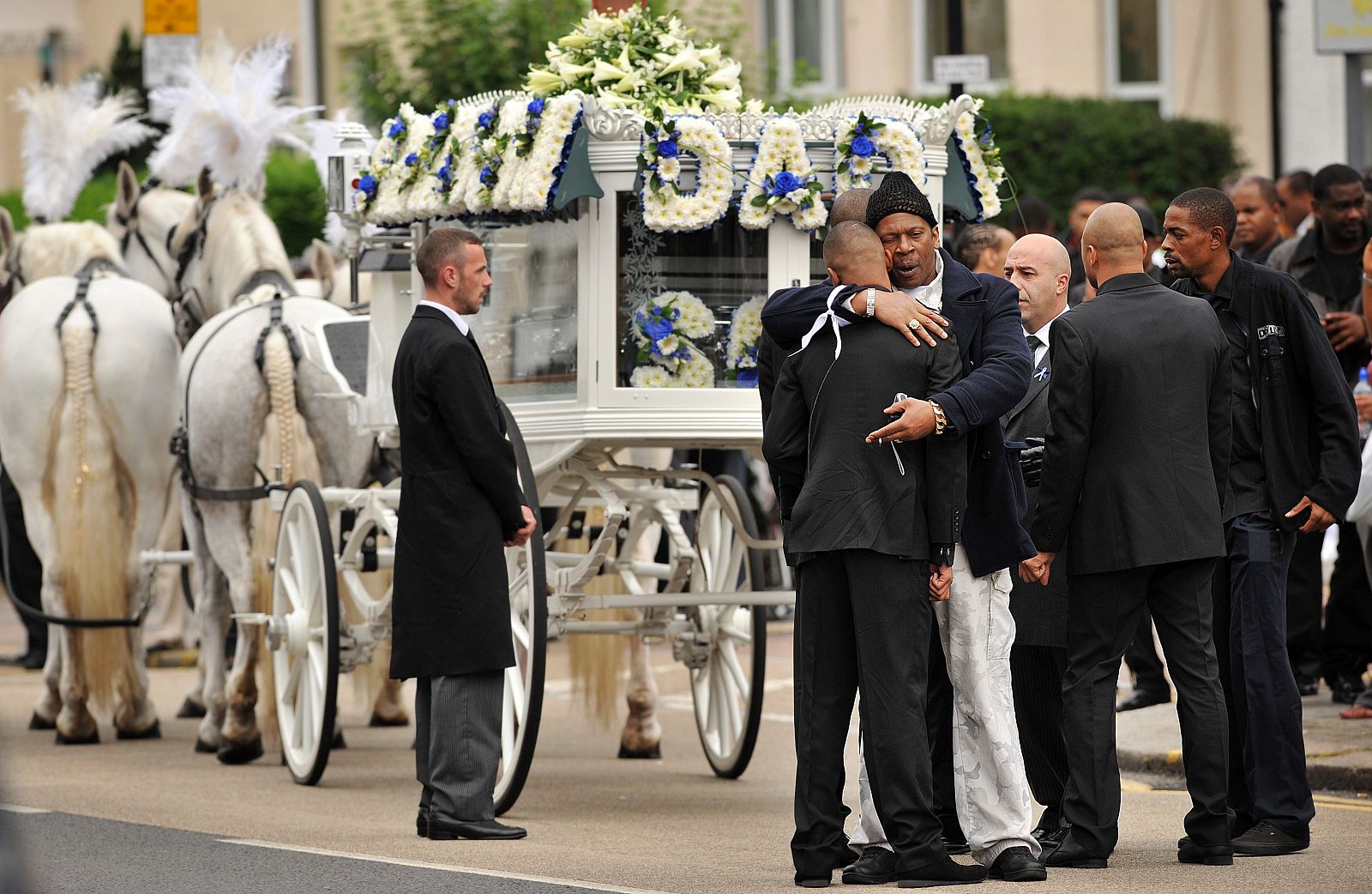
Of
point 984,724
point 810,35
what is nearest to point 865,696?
point 984,724

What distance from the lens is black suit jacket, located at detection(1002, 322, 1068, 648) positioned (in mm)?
7426

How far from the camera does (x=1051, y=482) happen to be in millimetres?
7012

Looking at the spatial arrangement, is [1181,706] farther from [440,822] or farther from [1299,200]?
[1299,200]

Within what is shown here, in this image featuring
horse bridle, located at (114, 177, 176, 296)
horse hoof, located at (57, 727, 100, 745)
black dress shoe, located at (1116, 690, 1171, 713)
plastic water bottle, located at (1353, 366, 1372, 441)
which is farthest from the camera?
horse bridle, located at (114, 177, 176, 296)

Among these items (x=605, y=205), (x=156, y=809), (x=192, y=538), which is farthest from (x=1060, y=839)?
(x=192, y=538)

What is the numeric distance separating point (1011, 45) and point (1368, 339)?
46.2 ft

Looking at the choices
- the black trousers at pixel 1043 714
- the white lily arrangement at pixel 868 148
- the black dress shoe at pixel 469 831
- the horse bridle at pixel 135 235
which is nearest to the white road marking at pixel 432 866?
the black dress shoe at pixel 469 831

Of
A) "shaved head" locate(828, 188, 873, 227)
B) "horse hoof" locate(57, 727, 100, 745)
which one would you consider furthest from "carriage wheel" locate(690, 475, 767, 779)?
"horse hoof" locate(57, 727, 100, 745)

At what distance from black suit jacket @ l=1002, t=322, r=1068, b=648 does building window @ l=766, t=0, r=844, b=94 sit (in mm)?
17774

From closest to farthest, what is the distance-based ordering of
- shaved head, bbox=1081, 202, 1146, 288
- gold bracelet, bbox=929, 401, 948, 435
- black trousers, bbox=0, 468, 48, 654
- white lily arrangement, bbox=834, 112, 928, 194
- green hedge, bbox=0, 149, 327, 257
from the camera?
gold bracelet, bbox=929, 401, 948, 435
shaved head, bbox=1081, 202, 1146, 288
white lily arrangement, bbox=834, 112, 928, 194
black trousers, bbox=0, 468, 48, 654
green hedge, bbox=0, 149, 327, 257

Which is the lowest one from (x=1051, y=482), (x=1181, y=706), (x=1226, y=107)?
(x=1181, y=706)

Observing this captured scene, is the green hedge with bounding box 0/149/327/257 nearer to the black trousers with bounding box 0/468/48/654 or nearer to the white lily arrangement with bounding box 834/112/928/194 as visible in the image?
the black trousers with bounding box 0/468/48/654

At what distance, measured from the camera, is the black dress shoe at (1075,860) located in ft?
22.9

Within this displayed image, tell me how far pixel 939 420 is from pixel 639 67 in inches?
113
